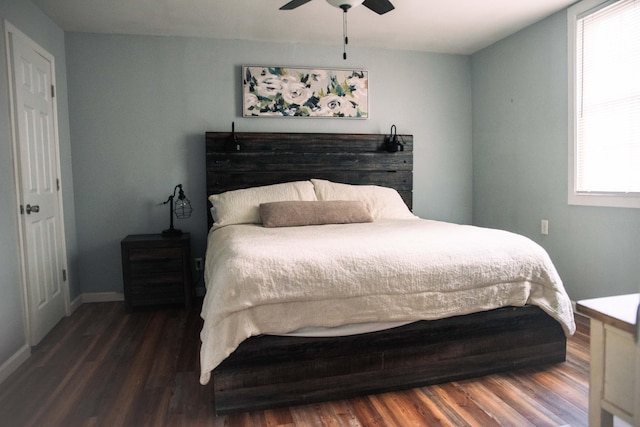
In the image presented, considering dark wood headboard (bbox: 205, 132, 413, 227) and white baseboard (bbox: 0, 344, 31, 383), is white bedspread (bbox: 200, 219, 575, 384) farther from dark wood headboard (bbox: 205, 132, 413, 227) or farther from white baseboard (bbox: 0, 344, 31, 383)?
dark wood headboard (bbox: 205, 132, 413, 227)

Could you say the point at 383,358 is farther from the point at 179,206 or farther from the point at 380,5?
the point at 179,206

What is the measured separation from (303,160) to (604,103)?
237 centimetres

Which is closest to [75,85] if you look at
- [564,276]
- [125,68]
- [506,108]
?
[125,68]

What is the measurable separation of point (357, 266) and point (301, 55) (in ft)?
8.66

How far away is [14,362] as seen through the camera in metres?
2.29

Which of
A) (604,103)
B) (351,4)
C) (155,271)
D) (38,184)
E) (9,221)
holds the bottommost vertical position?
(155,271)

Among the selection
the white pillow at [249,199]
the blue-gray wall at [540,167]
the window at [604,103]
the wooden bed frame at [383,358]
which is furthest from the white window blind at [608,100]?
the white pillow at [249,199]

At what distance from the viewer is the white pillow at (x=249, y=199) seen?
10.5 ft

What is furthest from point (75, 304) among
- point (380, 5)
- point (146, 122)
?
point (380, 5)

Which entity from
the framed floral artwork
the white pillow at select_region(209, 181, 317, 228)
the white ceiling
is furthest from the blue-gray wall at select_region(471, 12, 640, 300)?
the white pillow at select_region(209, 181, 317, 228)

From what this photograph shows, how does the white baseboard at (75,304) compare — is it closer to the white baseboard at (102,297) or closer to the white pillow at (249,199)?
the white baseboard at (102,297)

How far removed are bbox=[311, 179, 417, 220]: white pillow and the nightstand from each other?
48.7 inches

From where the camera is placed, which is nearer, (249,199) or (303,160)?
(249,199)

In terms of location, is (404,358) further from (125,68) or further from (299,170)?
(125,68)
